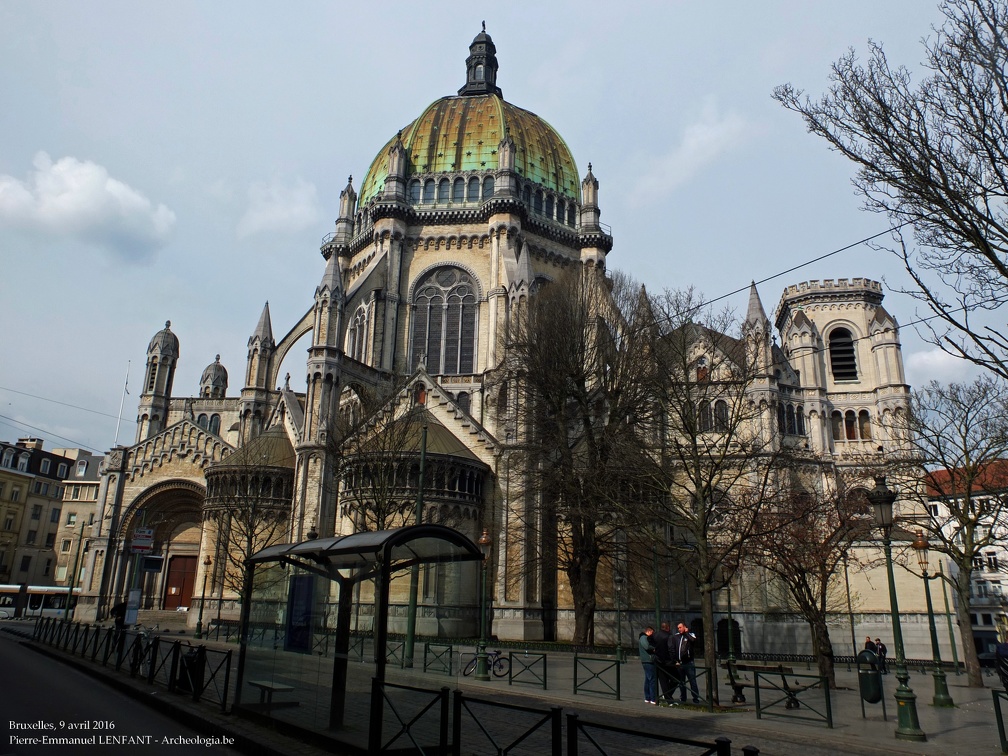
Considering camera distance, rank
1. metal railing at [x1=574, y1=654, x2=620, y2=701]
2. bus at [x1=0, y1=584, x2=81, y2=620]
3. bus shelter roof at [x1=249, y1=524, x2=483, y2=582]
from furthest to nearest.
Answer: bus at [x1=0, y1=584, x2=81, y2=620], metal railing at [x1=574, y1=654, x2=620, y2=701], bus shelter roof at [x1=249, y1=524, x2=483, y2=582]

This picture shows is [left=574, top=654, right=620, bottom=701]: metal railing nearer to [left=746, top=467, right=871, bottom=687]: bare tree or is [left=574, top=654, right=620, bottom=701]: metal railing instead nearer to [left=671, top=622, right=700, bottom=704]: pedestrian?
[left=671, top=622, right=700, bottom=704]: pedestrian

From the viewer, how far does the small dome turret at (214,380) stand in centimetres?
6438

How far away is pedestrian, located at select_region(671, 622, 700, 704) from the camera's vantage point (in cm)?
1485

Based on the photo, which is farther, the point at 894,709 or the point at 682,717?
the point at 894,709

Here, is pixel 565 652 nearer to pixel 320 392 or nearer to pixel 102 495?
pixel 320 392

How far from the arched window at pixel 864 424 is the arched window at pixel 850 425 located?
0.91 ft

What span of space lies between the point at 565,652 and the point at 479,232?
2714 centimetres

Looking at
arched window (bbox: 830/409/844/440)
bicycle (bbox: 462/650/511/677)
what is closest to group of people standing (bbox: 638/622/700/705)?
bicycle (bbox: 462/650/511/677)

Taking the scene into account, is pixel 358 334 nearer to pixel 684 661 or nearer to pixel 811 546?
pixel 811 546

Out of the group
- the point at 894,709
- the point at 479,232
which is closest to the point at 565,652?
the point at 894,709

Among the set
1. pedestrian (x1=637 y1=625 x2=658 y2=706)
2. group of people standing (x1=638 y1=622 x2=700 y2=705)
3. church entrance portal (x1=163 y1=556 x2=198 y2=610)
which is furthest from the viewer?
church entrance portal (x1=163 y1=556 x2=198 y2=610)

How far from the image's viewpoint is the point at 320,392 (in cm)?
3728

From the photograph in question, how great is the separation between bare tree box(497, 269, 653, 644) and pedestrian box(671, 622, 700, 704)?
9.74m

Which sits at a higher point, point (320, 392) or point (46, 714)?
point (320, 392)
